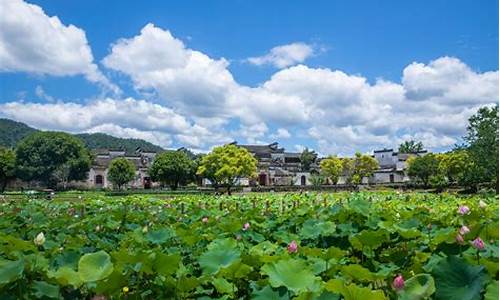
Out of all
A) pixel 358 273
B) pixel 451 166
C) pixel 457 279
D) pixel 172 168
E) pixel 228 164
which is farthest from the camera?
pixel 172 168

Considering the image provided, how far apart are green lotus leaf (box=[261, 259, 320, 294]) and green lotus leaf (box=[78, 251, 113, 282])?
20.4 inches

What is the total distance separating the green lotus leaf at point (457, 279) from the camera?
1414 mm

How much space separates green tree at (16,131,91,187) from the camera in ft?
147

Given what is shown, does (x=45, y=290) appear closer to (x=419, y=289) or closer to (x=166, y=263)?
(x=166, y=263)

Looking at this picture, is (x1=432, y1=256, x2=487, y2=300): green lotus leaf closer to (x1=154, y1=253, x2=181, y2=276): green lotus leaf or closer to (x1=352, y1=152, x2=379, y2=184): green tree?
(x1=154, y1=253, x2=181, y2=276): green lotus leaf

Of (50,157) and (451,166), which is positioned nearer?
(451,166)

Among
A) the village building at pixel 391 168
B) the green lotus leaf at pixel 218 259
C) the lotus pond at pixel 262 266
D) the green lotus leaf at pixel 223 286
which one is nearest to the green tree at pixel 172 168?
the village building at pixel 391 168

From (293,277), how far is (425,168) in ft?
156

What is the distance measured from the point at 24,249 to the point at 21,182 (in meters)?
52.5

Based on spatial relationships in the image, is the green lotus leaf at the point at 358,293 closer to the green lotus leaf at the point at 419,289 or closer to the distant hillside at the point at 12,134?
→ the green lotus leaf at the point at 419,289

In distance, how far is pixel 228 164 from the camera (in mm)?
35250

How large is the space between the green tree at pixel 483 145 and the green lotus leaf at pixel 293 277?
27.3m

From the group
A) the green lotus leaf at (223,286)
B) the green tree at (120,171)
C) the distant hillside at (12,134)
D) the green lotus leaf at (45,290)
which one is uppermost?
the distant hillside at (12,134)

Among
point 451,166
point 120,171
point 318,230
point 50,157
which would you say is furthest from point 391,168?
point 318,230
